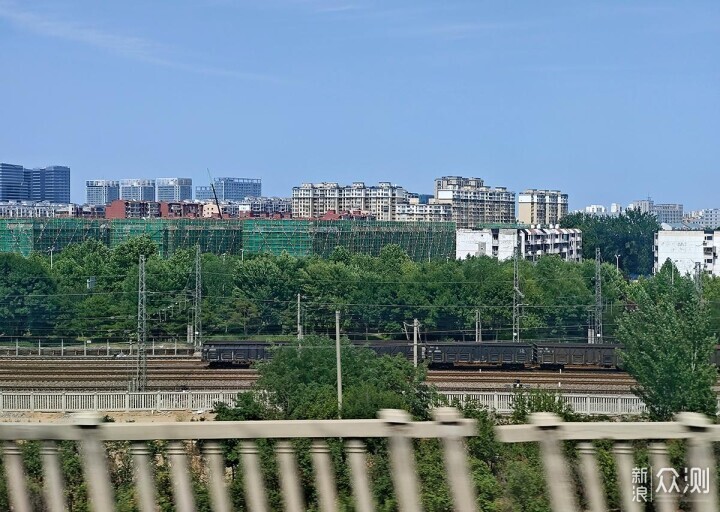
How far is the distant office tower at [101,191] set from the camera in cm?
10581

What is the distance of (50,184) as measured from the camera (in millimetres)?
102188

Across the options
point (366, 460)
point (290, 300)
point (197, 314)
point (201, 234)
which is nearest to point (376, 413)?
point (366, 460)

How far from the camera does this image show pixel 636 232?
47.6 meters

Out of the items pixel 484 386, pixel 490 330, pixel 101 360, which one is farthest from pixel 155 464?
pixel 490 330

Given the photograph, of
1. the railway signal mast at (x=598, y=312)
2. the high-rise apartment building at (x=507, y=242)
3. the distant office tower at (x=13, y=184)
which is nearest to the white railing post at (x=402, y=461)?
the railway signal mast at (x=598, y=312)

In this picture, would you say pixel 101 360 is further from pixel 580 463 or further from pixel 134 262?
pixel 580 463

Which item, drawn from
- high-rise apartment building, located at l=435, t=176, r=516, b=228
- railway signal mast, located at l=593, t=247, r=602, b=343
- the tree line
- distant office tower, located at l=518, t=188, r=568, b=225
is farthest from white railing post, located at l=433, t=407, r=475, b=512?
distant office tower, located at l=518, t=188, r=568, b=225

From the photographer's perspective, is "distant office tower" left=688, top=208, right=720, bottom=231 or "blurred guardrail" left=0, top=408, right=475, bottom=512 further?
"distant office tower" left=688, top=208, right=720, bottom=231

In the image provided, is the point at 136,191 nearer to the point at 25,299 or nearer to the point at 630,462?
the point at 25,299

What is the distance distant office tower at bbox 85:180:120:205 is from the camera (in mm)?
105812

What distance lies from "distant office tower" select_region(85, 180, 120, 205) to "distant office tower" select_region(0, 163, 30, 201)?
805cm

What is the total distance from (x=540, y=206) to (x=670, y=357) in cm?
5811

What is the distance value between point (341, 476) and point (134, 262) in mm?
23969

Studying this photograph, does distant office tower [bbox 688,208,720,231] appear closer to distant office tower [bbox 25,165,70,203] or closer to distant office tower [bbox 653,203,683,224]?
distant office tower [bbox 653,203,683,224]
